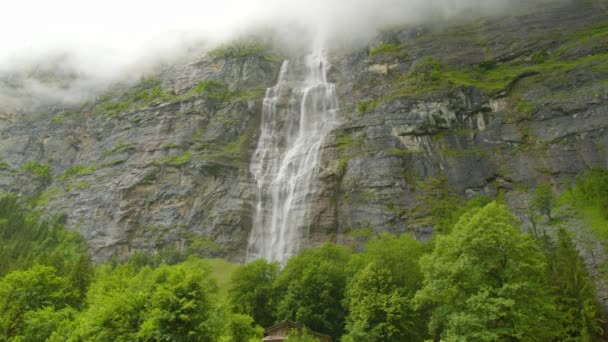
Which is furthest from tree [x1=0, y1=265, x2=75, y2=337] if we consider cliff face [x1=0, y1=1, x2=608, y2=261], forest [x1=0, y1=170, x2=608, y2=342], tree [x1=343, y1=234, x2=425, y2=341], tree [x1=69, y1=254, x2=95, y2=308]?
cliff face [x1=0, y1=1, x2=608, y2=261]

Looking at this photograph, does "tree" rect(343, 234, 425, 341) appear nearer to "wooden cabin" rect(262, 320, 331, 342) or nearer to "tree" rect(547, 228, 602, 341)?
"wooden cabin" rect(262, 320, 331, 342)

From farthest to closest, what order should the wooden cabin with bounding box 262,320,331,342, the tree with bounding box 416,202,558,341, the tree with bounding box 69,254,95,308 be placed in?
the tree with bounding box 69,254,95,308
the wooden cabin with bounding box 262,320,331,342
the tree with bounding box 416,202,558,341

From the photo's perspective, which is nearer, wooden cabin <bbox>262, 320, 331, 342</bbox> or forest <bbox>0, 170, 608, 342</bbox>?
forest <bbox>0, 170, 608, 342</bbox>

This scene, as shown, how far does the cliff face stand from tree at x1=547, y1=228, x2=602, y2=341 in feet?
91.5

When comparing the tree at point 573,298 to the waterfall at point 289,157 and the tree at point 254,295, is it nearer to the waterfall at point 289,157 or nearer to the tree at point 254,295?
the tree at point 254,295

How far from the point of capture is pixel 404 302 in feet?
111

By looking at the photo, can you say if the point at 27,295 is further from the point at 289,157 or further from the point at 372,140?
the point at 372,140

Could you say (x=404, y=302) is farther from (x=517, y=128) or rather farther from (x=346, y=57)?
(x=346, y=57)

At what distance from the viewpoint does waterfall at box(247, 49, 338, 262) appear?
73875 millimetres

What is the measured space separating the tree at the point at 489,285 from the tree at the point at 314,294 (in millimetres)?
17261

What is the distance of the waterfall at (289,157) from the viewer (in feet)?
242

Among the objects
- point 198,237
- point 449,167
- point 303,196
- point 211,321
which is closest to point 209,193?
point 198,237

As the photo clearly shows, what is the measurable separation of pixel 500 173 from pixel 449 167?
24.6 feet

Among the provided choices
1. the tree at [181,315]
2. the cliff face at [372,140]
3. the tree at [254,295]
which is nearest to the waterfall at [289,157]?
the cliff face at [372,140]
